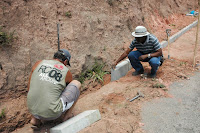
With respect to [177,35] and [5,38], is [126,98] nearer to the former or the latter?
[5,38]

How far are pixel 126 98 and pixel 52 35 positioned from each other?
94.3 inches

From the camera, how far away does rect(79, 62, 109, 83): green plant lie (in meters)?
4.78

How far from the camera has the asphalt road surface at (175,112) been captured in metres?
2.80

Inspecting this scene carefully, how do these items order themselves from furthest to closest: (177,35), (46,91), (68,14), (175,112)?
(177,35), (68,14), (175,112), (46,91)

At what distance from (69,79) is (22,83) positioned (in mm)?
1505

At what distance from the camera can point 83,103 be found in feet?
12.6

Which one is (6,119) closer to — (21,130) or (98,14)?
(21,130)

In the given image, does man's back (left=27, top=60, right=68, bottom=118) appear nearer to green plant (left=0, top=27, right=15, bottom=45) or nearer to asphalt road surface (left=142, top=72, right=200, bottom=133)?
asphalt road surface (left=142, top=72, right=200, bottom=133)

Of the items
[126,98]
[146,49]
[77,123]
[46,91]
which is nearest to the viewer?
[46,91]

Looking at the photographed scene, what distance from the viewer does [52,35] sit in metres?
4.57

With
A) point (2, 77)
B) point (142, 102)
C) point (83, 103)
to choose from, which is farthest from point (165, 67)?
point (2, 77)

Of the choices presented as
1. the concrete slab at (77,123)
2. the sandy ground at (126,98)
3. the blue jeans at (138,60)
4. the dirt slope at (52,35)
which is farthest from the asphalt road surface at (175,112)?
the dirt slope at (52,35)

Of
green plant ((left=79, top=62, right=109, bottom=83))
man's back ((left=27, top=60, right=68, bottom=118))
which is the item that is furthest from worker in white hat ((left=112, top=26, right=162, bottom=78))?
man's back ((left=27, top=60, right=68, bottom=118))

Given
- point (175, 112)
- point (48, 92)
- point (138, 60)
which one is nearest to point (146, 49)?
point (138, 60)
